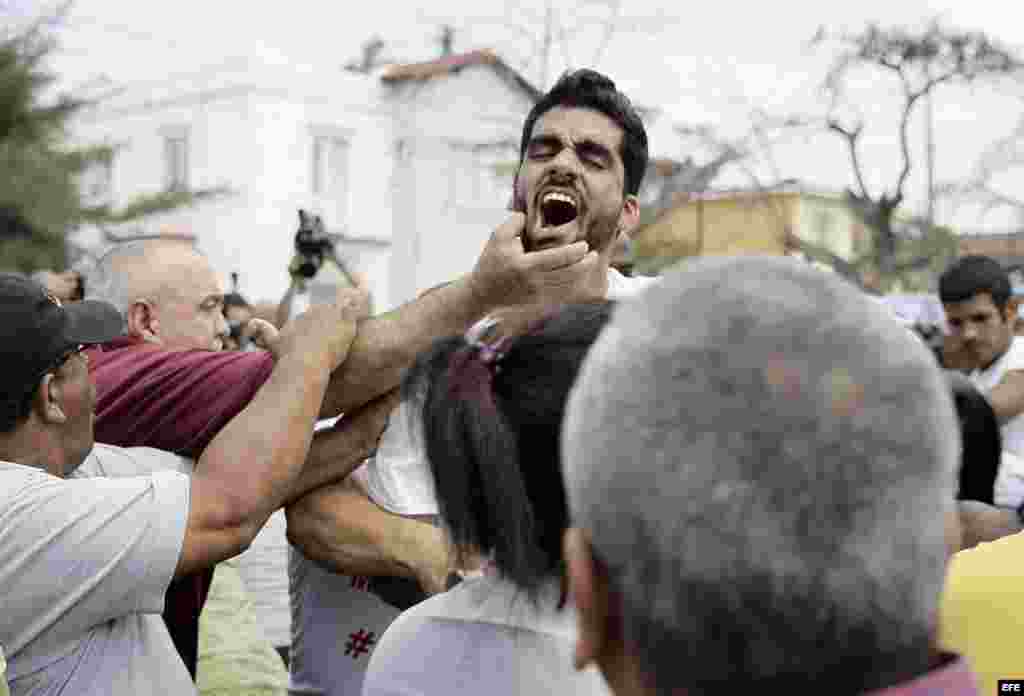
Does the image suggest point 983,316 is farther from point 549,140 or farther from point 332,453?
point 332,453

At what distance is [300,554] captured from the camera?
10.7 feet

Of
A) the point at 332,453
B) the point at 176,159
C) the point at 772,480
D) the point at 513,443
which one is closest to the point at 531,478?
the point at 513,443

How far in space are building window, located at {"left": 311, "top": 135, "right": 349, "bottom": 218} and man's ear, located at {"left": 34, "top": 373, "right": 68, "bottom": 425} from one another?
34.1 m

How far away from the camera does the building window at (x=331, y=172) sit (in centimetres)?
3622

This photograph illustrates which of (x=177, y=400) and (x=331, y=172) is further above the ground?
(x=177, y=400)

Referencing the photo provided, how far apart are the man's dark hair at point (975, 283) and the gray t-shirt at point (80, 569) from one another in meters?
4.60

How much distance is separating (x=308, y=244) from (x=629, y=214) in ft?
9.20

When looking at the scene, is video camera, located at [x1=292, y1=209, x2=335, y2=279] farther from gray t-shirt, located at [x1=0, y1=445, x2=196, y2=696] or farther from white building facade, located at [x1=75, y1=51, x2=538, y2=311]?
white building facade, located at [x1=75, y1=51, x2=538, y2=311]

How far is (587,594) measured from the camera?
1230mm

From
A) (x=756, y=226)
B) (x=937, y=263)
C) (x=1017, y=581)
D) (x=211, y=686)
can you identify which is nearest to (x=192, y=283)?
(x=211, y=686)

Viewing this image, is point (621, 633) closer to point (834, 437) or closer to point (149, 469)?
point (834, 437)

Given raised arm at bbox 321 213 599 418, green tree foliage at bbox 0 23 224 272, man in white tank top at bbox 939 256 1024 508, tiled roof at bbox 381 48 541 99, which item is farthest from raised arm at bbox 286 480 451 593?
tiled roof at bbox 381 48 541 99

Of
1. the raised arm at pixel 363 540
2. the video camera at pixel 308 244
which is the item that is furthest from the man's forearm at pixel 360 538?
the video camera at pixel 308 244

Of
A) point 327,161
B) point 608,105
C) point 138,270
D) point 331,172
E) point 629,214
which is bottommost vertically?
point 331,172
